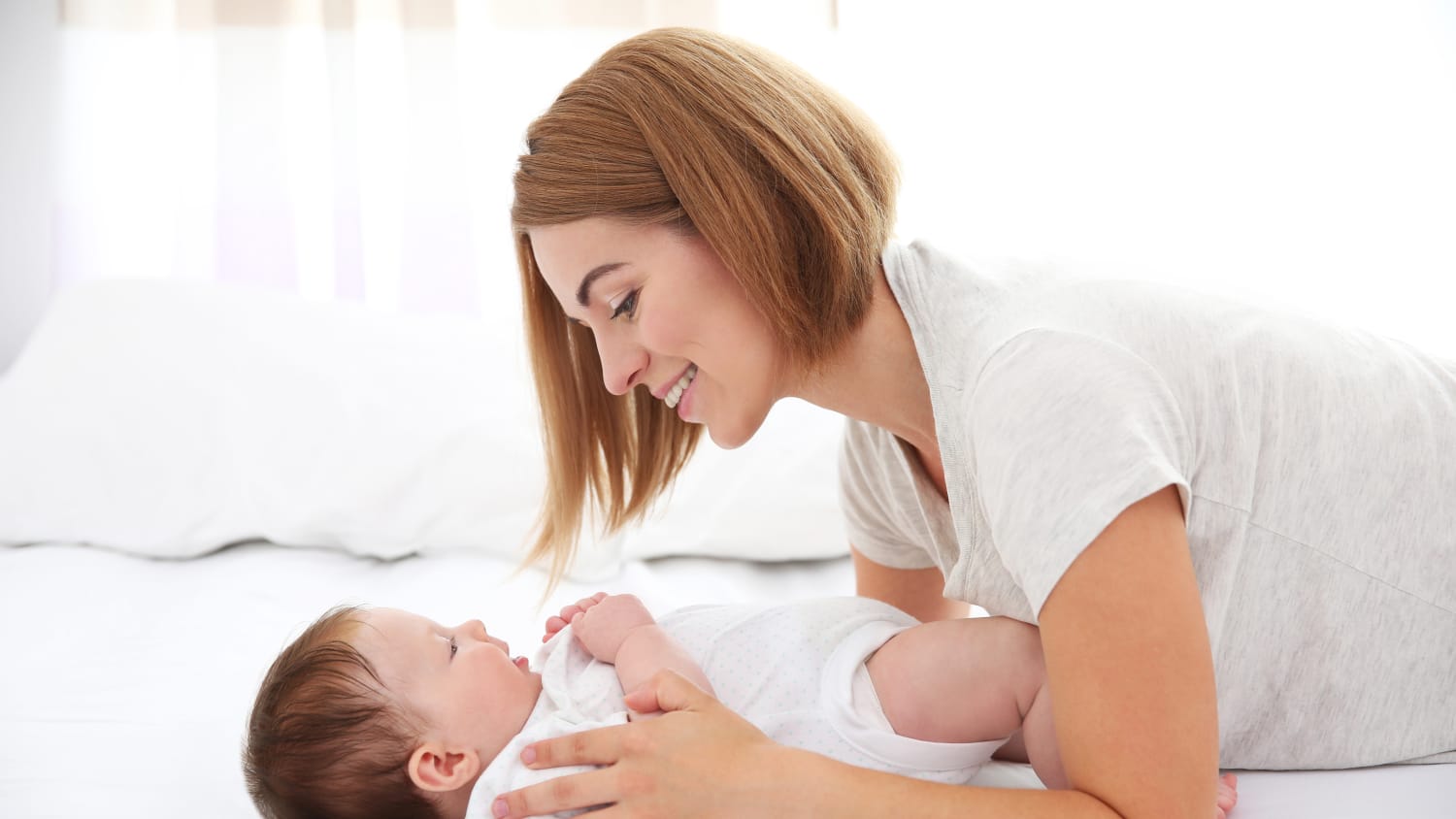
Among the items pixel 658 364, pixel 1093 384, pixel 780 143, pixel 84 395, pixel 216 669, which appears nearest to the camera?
pixel 1093 384

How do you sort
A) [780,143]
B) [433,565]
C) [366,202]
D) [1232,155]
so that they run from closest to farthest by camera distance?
1. [780,143]
2. [433,565]
3. [1232,155]
4. [366,202]

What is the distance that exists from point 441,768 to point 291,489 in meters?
1.12

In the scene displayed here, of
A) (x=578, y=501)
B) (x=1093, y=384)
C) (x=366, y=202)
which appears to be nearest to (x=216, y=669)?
(x=578, y=501)

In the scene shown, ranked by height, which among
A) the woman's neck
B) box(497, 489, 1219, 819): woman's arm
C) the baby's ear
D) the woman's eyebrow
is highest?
the woman's eyebrow

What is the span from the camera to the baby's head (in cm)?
112

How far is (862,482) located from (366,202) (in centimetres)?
180

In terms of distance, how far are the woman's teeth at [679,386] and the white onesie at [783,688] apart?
262 millimetres

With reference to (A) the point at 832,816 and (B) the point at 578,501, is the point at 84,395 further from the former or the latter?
(A) the point at 832,816

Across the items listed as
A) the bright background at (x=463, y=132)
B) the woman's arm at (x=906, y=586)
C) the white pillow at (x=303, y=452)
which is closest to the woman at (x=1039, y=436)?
the woman's arm at (x=906, y=586)

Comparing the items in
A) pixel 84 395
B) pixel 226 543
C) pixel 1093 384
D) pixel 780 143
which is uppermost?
pixel 780 143

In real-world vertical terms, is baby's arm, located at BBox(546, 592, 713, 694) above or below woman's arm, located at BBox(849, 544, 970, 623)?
above

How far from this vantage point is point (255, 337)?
7.61 ft

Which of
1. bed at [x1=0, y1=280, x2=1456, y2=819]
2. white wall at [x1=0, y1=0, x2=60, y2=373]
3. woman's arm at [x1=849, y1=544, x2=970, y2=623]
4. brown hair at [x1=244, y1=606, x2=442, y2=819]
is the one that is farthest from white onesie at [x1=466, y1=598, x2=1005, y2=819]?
white wall at [x1=0, y1=0, x2=60, y2=373]

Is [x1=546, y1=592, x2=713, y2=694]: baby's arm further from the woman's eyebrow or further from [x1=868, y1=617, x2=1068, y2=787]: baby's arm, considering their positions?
the woman's eyebrow
